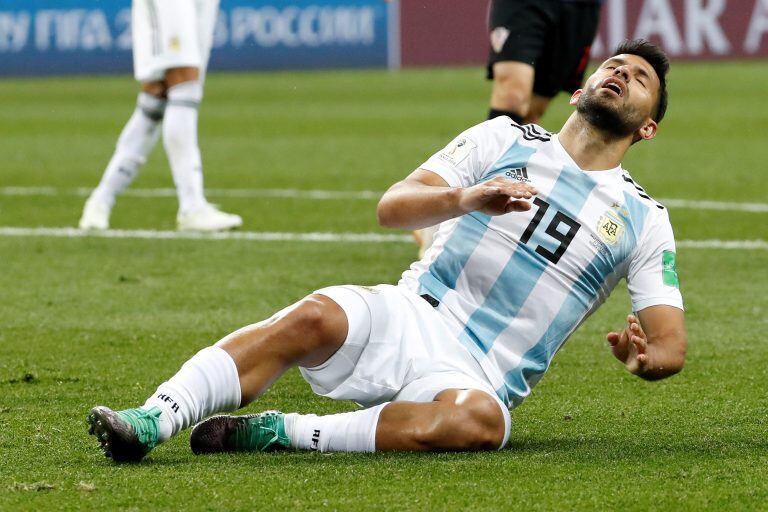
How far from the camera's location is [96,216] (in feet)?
28.6

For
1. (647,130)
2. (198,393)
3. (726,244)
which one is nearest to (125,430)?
(198,393)

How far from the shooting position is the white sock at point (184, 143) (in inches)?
331

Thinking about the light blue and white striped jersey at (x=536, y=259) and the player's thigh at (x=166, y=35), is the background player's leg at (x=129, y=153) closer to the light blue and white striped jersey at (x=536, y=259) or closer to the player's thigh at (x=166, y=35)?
the player's thigh at (x=166, y=35)

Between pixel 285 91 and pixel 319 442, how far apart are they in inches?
731

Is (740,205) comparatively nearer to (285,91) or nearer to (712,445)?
(712,445)

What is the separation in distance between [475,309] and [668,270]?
57cm

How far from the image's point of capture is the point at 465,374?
406cm

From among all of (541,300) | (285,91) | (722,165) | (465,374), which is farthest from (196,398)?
(285,91)

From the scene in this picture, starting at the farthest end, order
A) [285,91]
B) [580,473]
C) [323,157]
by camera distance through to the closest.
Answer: [285,91] → [323,157] → [580,473]

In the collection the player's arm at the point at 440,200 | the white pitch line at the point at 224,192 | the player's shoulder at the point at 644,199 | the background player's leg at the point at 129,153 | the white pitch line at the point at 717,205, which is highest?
the player's arm at the point at 440,200

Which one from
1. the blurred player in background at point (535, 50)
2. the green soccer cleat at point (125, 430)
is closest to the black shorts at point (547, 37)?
the blurred player in background at point (535, 50)

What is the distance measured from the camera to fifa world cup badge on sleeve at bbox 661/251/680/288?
13.6ft

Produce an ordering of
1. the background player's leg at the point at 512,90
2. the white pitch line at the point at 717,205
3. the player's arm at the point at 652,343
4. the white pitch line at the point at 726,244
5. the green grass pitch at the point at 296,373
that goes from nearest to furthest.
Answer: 1. the green grass pitch at the point at 296,373
2. the player's arm at the point at 652,343
3. the background player's leg at the point at 512,90
4. the white pitch line at the point at 726,244
5. the white pitch line at the point at 717,205

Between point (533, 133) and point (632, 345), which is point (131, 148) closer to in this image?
point (533, 133)
